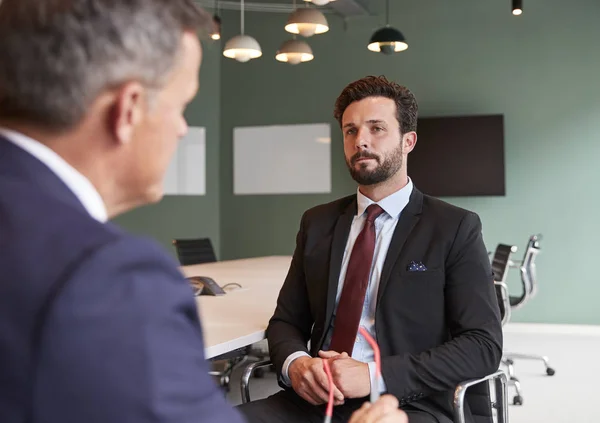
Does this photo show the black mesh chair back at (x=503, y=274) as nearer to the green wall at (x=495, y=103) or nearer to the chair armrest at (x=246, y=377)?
the green wall at (x=495, y=103)

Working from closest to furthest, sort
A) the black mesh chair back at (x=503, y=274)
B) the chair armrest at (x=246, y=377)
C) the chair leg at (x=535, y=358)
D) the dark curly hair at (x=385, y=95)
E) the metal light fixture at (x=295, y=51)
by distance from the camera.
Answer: the chair armrest at (x=246, y=377) → the dark curly hair at (x=385, y=95) → the black mesh chair back at (x=503, y=274) → the chair leg at (x=535, y=358) → the metal light fixture at (x=295, y=51)

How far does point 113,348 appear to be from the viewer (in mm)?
594

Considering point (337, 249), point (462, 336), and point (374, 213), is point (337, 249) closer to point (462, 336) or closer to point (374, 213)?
point (374, 213)

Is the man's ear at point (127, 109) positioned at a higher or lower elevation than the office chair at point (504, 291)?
higher

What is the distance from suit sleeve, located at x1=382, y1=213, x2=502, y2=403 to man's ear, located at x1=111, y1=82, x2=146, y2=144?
1.43 metres

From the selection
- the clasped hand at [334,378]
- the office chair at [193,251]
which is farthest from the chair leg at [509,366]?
the clasped hand at [334,378]

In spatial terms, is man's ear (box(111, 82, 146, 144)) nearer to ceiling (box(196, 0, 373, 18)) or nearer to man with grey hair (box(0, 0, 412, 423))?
A: man with grey hair (box(0, 0, 412, 423))

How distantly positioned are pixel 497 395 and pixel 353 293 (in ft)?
1.72

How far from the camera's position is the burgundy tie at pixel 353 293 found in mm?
2160

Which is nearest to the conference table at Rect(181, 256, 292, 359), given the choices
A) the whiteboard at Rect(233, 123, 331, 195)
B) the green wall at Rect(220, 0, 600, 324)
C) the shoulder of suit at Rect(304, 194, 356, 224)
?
the shoulder of suit at Rect(304, 194, 356, 224)

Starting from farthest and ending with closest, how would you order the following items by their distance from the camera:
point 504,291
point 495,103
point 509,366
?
point 495,103 → point 509,366 → point 504,291

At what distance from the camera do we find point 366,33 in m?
8.57

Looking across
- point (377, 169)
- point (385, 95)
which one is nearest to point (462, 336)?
Result: point (377, 169)

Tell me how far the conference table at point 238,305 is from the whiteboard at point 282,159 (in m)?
3.54
